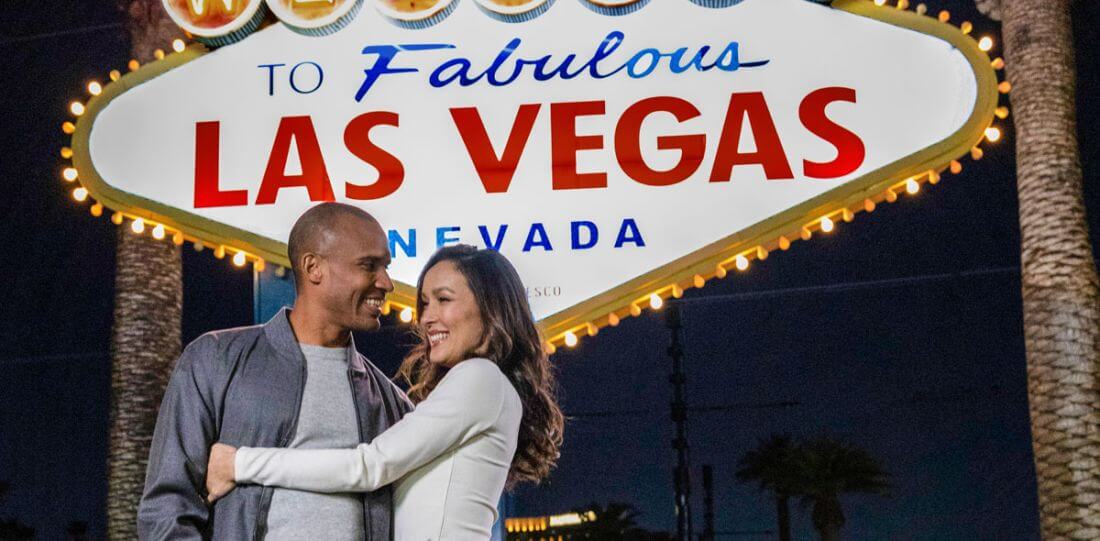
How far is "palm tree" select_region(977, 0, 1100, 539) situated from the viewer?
9.58 metres

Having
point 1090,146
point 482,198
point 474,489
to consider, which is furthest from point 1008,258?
point 474,489

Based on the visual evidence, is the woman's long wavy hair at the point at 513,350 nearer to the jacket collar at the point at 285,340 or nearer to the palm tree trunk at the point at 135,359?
the jacket collar at the point at 285,340

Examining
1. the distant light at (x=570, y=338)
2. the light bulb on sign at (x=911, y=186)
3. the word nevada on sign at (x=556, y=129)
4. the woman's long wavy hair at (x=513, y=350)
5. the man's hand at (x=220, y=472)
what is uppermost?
the word nevada on sign at (x=556, y=129)

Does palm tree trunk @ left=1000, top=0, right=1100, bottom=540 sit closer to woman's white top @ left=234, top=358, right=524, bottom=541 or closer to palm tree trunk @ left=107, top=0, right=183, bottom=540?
palm tree trunk @ left=107, top=0, right=183, bottom=540

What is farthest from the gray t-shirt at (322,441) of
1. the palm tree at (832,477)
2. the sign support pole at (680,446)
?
the palm tree at (832,477)

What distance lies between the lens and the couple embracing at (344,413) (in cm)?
366

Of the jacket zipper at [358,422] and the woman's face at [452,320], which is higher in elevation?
the woman's face at [452,320]

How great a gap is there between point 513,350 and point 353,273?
0.51 meters

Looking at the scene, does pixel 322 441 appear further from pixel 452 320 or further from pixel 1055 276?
pixel 1055 276

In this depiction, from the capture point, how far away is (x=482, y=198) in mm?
6695

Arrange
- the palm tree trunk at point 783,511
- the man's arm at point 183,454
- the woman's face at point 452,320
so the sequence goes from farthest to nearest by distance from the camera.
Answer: the palm tree trunk at point 783,511
the woman's face at point 452,320
the man's arm at point 183,454

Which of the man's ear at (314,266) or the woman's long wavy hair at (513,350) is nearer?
the man's ear at (314,266)

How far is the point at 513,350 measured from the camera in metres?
4.07

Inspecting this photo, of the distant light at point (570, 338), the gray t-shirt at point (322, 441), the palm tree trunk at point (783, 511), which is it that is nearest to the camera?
the gray t-shirt at point (322, 441)
